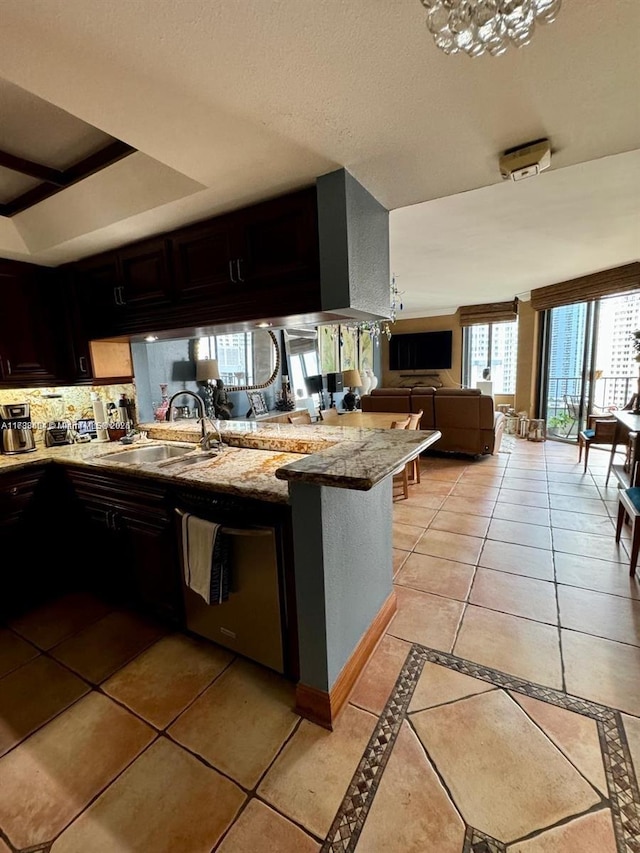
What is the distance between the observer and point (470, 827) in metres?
→ 1.14

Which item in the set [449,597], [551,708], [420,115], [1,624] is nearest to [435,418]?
[449,597]

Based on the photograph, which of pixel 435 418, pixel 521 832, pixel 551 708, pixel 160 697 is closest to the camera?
pixel 521 832

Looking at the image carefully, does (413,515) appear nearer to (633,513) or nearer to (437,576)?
(437,576)

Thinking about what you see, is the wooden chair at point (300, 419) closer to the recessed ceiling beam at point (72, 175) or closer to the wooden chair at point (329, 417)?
the wooden chair at point (329, 417)

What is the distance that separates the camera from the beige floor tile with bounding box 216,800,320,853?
1.11 metres

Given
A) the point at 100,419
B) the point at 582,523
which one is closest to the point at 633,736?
the point at 582,523

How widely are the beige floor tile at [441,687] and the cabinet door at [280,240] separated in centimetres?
184

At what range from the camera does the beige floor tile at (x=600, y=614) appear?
1.92m

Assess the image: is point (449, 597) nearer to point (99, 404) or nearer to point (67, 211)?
point (99, 404)

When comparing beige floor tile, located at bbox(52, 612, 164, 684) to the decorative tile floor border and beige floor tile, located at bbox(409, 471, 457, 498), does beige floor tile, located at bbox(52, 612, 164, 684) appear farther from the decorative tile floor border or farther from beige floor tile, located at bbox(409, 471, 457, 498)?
beige floor tile, located at bbox(409, 471, 457, 498)

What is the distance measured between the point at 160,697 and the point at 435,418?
14.5 ft

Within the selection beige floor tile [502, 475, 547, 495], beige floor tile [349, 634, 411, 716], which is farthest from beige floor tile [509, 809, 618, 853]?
beige floor tile [502, 475, 547, 495]

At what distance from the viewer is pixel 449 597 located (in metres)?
2.25

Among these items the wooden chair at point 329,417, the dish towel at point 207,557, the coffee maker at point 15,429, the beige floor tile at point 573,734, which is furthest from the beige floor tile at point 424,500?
the coffee maker at point 15,429
